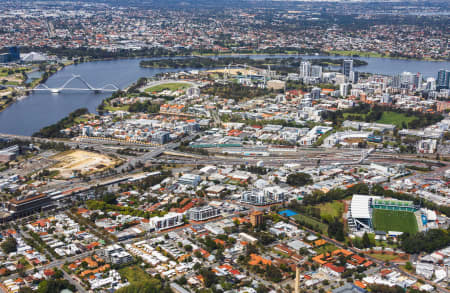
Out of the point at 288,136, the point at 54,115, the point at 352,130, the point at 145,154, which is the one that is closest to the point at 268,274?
the point at 145,154

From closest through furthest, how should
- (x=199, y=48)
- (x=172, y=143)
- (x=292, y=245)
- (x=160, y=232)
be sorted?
(x=292, y=245), (x=160, y=232), (x=172, y=143), (x=199, y=48)

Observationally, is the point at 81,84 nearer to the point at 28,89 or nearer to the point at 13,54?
the point at 28,89

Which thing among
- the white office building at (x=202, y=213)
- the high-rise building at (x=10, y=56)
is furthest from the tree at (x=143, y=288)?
the high-rise building at (x=10, y=56)

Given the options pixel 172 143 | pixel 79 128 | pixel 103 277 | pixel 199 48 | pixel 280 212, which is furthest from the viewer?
pixel 199 48

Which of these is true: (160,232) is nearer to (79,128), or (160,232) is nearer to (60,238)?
(60,238)

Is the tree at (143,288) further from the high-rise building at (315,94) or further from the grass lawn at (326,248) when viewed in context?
the high-rise building at (315,94)


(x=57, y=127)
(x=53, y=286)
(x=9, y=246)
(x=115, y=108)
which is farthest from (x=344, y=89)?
(x=53, y=286)

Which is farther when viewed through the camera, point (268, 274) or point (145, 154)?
point (145, 154)
